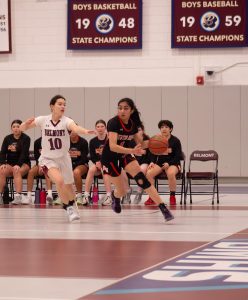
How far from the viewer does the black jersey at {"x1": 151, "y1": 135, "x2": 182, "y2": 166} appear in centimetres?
1515

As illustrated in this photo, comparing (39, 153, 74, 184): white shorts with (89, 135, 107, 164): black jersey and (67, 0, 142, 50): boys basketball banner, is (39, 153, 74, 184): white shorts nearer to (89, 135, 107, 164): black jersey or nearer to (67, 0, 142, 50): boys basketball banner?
(89, 135, 107, 164): black jersey

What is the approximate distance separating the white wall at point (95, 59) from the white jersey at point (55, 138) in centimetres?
1070

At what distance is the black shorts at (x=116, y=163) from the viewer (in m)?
11.2

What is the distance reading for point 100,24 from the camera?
878 inches

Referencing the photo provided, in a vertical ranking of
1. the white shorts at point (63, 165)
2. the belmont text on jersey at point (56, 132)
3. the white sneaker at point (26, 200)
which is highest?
the belmont text on jersey at point (56, 132)

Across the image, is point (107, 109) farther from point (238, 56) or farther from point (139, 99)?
point (238, 56)

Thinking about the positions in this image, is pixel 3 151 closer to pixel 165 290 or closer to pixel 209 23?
pixel 209 23

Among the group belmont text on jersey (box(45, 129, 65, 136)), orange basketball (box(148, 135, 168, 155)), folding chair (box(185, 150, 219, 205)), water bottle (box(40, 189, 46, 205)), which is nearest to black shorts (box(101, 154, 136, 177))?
belmont text on jersey (box(45, 129, 65, 136))

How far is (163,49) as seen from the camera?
21.9 metres

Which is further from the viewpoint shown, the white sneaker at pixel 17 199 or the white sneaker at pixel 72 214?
the white sneaker at pixel 17 199

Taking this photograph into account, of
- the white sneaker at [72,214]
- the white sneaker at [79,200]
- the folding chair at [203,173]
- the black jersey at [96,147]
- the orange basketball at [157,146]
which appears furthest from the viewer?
the folding chair at [203,173]

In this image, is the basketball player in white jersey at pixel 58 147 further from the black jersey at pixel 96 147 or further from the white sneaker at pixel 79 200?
the black jersey at pixel 96 147

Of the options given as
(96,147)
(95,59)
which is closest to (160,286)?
(96,147)

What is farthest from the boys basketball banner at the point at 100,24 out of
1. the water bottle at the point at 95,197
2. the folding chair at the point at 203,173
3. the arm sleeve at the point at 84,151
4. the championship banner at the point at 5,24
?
the water bottle at the point at 95,197
